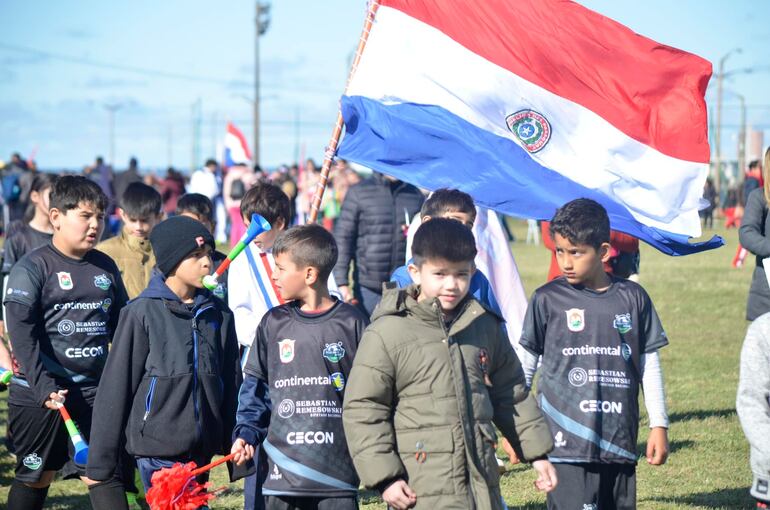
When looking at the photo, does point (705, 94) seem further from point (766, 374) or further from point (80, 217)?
point (80, 217)

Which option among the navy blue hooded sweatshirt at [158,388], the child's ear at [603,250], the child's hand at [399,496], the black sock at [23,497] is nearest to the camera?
the child's hand at [399,496]

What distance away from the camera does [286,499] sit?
194 inches

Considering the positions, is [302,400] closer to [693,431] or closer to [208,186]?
[693,431]

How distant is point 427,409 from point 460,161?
116 inches

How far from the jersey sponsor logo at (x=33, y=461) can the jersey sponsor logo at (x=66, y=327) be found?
736 mm

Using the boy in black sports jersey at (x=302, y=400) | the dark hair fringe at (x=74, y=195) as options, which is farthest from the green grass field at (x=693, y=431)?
the boy in black sports jersey at (x=302, y=400)

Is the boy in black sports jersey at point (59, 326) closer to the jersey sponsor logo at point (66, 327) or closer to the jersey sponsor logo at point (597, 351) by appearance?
the jersey sponsor logo at point (66, 327)

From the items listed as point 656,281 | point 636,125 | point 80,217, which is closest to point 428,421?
point 80,217

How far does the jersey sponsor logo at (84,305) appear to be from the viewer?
19.6ft

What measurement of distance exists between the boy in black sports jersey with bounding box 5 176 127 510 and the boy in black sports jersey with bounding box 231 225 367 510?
1.39 metres

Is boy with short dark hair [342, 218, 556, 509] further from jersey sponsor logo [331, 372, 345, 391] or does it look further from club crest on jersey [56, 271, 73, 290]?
club crest on jersey [56, 271, 73, 290]

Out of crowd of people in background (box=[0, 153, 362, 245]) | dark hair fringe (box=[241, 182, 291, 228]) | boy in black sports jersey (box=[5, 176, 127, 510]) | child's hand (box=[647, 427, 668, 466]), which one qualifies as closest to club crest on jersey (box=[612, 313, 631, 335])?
child's hand (box=[647, 427, 668, 466])

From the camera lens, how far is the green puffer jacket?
165 inches

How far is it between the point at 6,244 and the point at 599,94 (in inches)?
182
